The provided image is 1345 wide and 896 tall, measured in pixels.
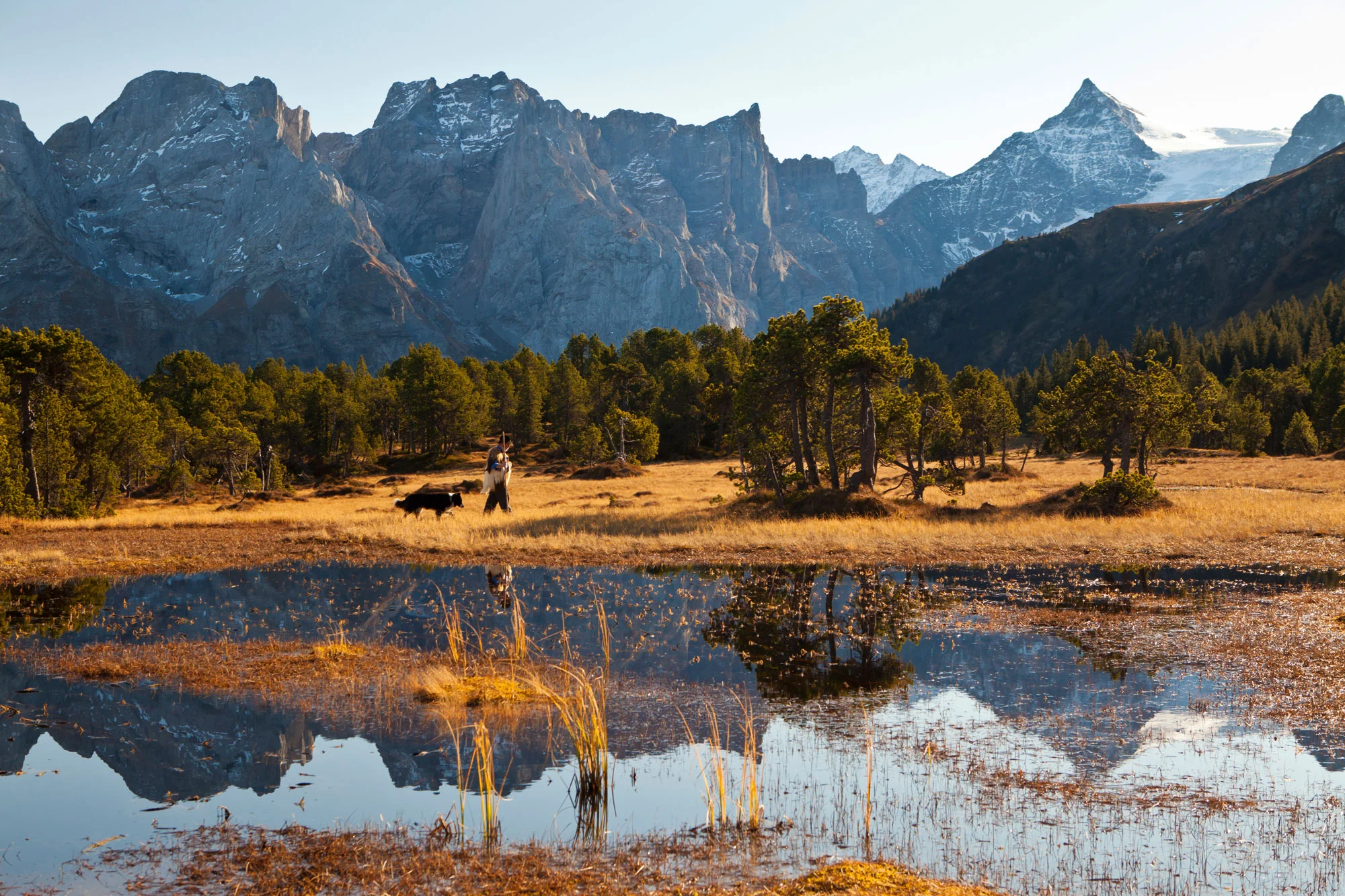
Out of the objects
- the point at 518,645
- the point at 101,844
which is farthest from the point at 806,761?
the point at 101,844

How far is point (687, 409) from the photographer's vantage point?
109750 millimetres

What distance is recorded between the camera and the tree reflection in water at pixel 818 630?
16.3m

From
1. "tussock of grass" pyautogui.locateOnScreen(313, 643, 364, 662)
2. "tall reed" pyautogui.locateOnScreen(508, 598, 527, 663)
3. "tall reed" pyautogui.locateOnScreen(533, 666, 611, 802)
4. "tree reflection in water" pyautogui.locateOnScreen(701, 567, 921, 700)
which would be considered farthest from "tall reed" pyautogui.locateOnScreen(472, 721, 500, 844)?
"tussock of grass" pyautogui.locateOnScreen(313, 643, 364, 662)

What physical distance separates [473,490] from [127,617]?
36.5 m

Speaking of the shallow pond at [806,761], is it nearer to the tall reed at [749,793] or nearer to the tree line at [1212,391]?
the tall reed at [749,793]

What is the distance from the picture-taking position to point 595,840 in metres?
9.88

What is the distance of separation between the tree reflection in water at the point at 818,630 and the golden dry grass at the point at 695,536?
4024 mm

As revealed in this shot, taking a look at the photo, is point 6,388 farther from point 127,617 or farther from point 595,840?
point 595,840

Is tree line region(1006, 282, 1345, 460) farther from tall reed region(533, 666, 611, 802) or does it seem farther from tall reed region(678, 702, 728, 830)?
tall reed region(533, 666, 611, 802)

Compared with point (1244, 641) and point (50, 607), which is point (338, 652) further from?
point (1244, 641)

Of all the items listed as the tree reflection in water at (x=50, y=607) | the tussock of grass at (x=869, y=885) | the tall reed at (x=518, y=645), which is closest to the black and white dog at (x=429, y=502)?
the tree reflection in water at (x=50, y=607)

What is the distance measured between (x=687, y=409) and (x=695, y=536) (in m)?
74.6

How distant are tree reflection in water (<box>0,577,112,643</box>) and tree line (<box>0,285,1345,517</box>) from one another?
1962 centimetres

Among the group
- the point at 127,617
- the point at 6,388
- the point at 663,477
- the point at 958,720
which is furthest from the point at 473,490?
the point at 958,720
